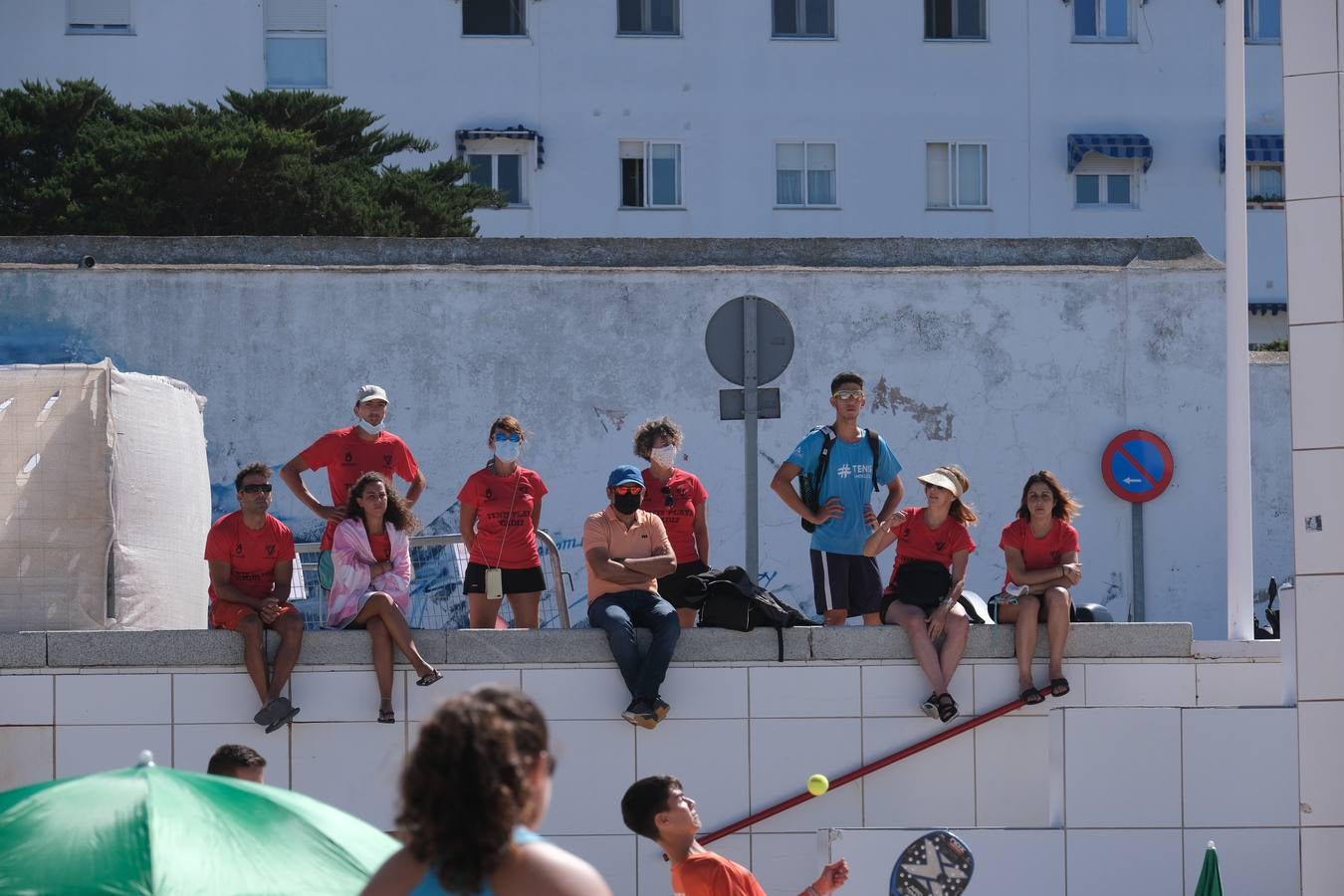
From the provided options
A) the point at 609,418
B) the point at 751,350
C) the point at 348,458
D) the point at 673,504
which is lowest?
the point at 673,504

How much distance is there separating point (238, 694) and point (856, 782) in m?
3.50

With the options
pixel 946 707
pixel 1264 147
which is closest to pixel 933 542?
pixel 946 707

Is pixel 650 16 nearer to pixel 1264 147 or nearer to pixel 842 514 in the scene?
pixel 1264 147

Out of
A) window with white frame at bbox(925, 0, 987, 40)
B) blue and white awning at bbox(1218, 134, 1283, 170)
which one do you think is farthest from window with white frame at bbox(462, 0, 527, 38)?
blue and white awning at bbox(1218, 134, 1283, 170)

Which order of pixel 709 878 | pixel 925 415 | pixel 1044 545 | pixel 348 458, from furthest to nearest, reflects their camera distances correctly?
pixel 925 415 → pixel 348 458 → pixel 1044 545 → pixel 709 878

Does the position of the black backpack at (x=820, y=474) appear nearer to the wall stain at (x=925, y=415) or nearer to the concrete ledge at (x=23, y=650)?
the concrete ledge at (x=23, y=650)

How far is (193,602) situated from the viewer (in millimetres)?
12023

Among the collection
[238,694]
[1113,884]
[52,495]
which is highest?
[52,495]

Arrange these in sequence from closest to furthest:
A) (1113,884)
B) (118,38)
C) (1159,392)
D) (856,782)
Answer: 1. (1113,884)
2. (856,782)
3. (1159,392)
4. (118,38)

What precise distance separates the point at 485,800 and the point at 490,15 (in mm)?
30646

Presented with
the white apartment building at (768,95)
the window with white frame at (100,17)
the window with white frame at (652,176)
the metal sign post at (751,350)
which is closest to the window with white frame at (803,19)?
the white apartment building at (768,95)

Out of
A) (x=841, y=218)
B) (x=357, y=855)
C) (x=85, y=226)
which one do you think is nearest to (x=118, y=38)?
(x=85, y=226)

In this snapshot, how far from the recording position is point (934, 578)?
36.0 feet

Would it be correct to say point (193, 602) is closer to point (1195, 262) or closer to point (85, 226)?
point (1195, 262)
